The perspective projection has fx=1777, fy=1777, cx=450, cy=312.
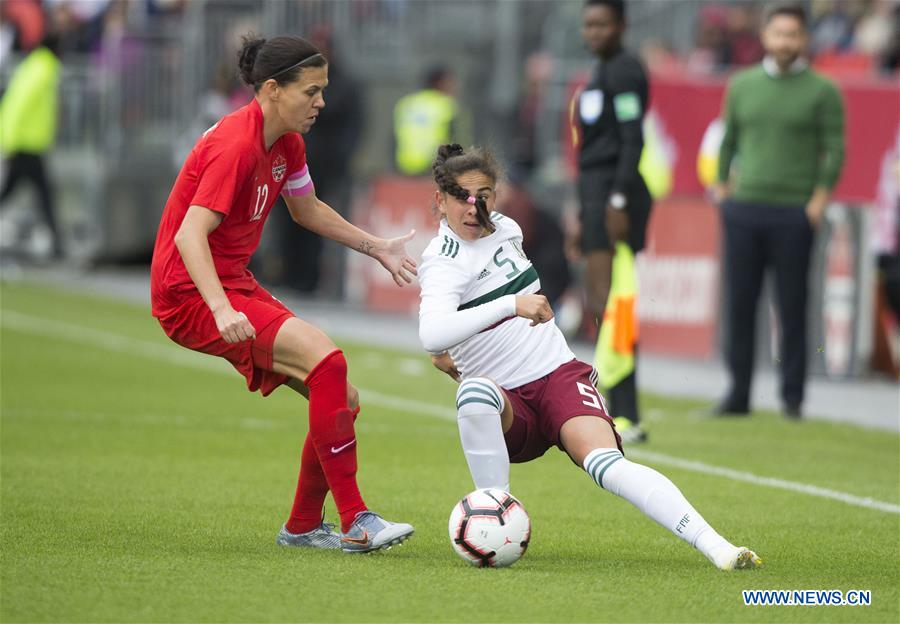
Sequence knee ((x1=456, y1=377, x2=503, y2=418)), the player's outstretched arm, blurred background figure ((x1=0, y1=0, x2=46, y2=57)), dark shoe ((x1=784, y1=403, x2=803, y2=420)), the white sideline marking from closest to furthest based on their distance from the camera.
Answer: knee ((x1=456, y1=377, x2=503, y2=418)) < the player's outstretched arm < the white sideline marking < dark shoe ((x1=784, y1=403, x2=803, y2=420)) < blurred background figure ((x1=0, y1=0, x2=46, y2=57))

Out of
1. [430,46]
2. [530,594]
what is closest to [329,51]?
[430,46]

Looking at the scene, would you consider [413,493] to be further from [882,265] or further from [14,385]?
[882,265]

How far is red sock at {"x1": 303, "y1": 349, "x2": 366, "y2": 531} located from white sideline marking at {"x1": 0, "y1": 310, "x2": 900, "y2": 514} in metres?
2.83

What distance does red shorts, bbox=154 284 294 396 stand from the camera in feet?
21.8

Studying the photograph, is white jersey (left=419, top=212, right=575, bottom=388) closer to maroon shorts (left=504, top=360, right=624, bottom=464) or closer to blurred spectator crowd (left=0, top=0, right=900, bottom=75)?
maroon shorts (left=504, top=360, right=624, bottom=464)

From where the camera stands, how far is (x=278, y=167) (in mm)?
6914

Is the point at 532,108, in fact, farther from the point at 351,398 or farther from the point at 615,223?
the point at 351,398

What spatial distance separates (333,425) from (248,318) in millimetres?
509

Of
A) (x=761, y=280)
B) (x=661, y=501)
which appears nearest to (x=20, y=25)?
(x=761, y=280)

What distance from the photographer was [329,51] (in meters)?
19.3

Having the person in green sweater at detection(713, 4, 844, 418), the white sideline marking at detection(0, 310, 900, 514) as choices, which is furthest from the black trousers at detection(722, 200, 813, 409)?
the white sideline marking at detection(0, 310, 900, 514)

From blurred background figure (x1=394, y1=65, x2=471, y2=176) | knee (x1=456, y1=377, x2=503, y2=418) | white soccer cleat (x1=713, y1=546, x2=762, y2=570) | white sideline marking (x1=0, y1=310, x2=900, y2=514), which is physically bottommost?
white sideline marking (x1=0, y1=310, x2=900, y2=514)

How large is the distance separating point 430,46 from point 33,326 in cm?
934

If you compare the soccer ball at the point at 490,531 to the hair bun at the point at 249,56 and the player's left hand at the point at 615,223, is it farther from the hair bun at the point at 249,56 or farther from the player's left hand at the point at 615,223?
the player's left hand at the point at 615,223
